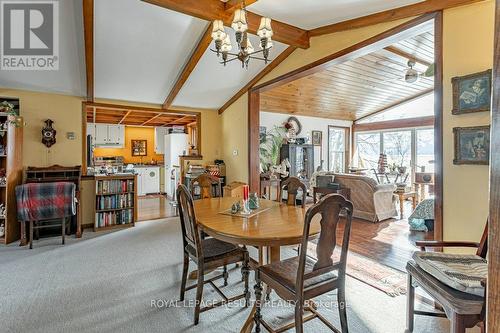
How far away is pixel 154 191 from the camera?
8539 millimetres

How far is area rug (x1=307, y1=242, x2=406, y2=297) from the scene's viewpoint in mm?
2486

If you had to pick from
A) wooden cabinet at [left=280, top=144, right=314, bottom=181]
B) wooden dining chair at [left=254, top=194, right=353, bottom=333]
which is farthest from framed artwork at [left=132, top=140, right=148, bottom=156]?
wooden dining chair at [left=254, top=194, right=353, bottom=333]

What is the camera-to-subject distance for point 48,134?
4219 millimetres

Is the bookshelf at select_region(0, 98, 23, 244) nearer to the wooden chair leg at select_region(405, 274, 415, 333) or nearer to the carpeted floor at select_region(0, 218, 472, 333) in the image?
the carpeted floor at select_region(0, 218, 472, 333)

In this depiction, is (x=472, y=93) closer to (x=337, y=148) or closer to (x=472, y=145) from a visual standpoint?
(x=472, y=145)

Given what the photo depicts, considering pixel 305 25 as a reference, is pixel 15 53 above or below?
below

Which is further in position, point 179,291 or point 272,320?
point 179,291

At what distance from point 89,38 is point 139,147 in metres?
6.62

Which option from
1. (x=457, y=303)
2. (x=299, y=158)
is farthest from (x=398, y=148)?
(x=457, y=303)

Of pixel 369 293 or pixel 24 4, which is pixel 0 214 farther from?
pixel 369 293

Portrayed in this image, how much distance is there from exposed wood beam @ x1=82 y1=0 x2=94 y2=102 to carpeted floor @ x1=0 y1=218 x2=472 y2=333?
96.2 inches

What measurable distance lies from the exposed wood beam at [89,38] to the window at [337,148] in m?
6.44

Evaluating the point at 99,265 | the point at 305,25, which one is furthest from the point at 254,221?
the point at 305,25

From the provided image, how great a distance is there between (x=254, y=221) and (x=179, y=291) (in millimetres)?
1074
